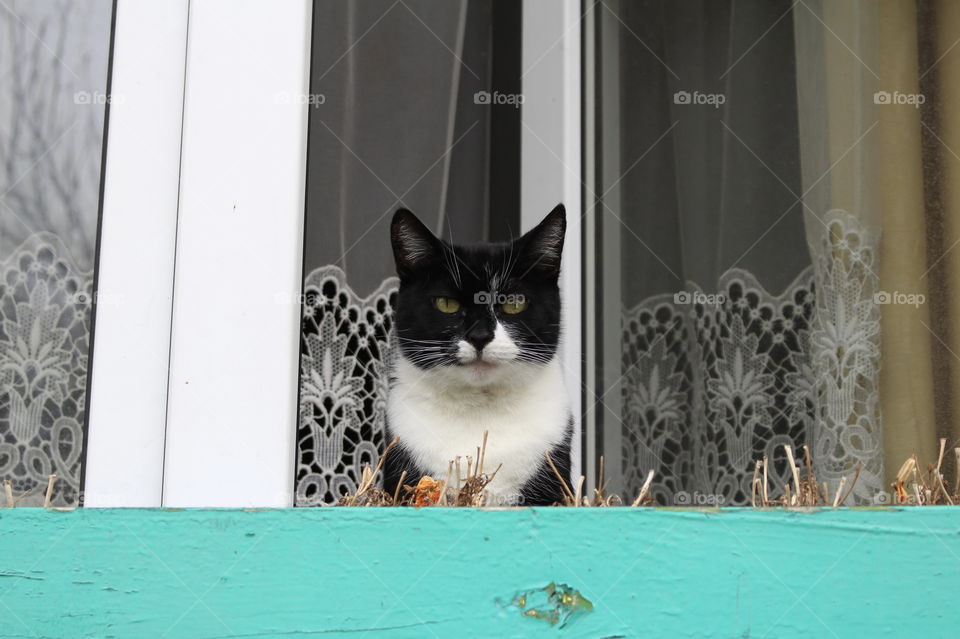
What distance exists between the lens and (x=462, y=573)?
69cm

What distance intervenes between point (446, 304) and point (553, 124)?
836 millimetres

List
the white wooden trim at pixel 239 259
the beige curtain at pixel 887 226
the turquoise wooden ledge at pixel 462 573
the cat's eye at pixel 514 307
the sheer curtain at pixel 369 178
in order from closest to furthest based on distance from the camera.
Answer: the turquoise wooden ledge at pixel 462 573, the white wooden trim at pixel 239 259, the cat's eye at pixel 514 307, the beige curtain at pixel 887 226, the sheer curtain at pixel 369 178

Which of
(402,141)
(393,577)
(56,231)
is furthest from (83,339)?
(393,577)

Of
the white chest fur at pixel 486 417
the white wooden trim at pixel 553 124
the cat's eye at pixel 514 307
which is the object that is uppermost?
the white wooden trim at pixel 553 124

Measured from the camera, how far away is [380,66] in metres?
2.03

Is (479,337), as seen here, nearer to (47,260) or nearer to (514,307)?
(514,307)

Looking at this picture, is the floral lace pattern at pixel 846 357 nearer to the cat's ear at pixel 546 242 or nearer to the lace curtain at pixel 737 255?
the lace curtain at pixel 737 255

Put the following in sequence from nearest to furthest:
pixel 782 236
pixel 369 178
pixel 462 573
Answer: pixel 462 573 < pixel 782 236 < pixel 369 178

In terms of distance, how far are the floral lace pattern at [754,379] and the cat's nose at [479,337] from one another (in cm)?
78

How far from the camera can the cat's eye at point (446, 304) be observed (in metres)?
1.31

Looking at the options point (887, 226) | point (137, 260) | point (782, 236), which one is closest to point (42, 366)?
point (137, 260)

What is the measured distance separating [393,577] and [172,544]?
0.19 meters

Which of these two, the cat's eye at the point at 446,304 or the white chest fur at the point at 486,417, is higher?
the cat's eye at the point at 446,304

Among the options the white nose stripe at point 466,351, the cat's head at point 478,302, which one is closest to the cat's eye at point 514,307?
the cat's head at point 478,302
